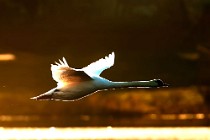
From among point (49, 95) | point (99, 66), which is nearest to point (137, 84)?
point (99, 66)

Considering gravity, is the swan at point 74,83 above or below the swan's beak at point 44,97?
above

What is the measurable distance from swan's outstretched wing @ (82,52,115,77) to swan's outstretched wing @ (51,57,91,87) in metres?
0.04

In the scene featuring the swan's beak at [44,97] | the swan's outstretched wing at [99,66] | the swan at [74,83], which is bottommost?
the swan's beak at [44,97]

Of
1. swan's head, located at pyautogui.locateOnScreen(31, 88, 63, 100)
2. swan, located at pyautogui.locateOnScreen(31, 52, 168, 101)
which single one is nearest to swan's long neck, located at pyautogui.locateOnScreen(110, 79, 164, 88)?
swan, located at pyautogui.locateOnScreen(31, 52, 168, 101)

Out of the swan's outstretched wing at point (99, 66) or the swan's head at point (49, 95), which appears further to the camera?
the swan's outstretched wing at point (99, 66)

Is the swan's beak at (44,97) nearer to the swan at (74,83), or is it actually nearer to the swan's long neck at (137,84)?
the swan at (74,83)

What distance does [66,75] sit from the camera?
4.75 ft

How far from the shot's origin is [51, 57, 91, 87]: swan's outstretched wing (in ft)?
4.69

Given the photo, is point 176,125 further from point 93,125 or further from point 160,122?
point 93,125

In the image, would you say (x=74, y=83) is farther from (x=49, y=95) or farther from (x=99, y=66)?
(x=99, y=66)

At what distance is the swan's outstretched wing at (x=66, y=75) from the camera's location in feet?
4.69

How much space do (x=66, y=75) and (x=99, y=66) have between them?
18cm

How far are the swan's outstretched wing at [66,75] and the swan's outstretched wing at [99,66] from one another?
4cm

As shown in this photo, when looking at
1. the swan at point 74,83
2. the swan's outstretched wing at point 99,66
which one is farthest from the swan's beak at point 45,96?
the swan's outstretched wing at point 99,66
